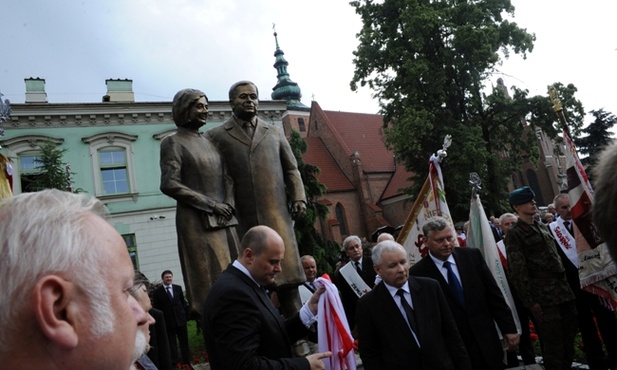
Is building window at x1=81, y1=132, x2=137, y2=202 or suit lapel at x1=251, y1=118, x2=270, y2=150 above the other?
building window at x1=81, y1=132, x2=137, y2=202

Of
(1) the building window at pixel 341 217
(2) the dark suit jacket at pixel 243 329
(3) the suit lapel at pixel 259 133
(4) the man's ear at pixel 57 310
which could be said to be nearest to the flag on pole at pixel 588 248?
(3) the suit lapel at pixel 259 133

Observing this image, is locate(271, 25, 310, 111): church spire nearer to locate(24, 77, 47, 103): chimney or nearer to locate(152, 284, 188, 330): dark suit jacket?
locate(24, 77, 47, 103): chimney

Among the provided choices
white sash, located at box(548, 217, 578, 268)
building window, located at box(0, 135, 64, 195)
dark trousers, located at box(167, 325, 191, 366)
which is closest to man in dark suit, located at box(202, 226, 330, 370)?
white sash, located at box(548, 217, 578, 268)

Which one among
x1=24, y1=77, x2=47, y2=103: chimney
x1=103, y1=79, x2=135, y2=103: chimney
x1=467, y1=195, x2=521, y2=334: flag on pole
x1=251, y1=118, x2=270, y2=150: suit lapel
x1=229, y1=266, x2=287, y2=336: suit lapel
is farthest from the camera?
x1=103, y1=79, x2=135, y2=103: chimney

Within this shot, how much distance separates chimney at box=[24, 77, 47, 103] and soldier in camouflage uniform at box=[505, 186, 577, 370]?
80.6 feet

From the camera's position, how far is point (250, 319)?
276 cm

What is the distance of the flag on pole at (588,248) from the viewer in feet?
17.4

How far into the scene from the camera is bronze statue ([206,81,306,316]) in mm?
3973

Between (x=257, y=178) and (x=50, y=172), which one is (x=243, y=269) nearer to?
(x=257, y=178)


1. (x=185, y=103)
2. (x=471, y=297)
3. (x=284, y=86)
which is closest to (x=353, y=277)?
(x=471, y=297)

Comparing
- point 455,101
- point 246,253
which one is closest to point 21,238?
point 246,253

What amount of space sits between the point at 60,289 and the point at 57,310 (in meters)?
0.04

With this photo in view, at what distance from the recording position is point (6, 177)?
363cm

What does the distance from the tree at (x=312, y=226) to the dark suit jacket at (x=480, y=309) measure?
14455 millimetres
